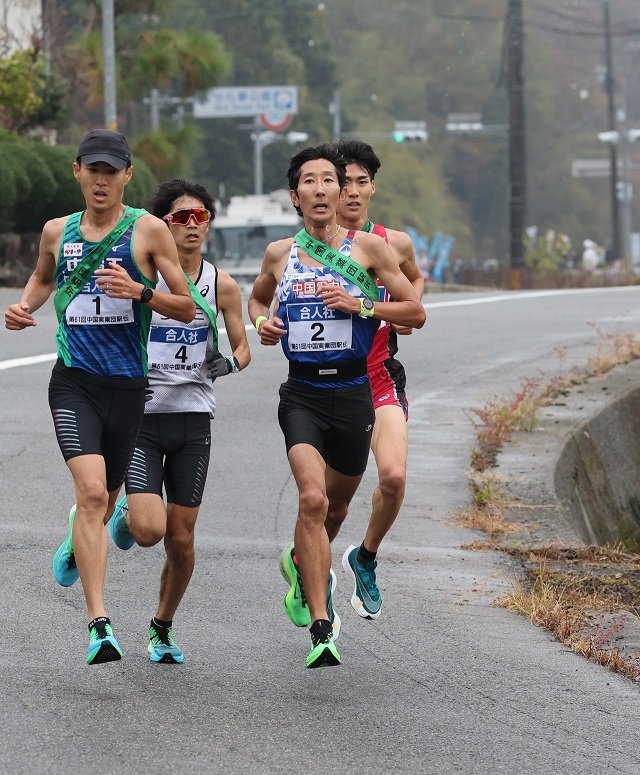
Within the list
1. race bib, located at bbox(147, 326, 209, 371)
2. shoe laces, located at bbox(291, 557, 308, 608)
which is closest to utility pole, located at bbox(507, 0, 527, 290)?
shoe laces, located at bbox(291, 557, 308, 608)

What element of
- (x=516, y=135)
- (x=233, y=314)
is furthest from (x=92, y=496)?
(x=516, y=135)

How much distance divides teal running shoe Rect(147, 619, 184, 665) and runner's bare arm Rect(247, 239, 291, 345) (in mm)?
1227

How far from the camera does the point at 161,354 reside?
7.57m

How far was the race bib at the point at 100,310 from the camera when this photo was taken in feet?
23.3

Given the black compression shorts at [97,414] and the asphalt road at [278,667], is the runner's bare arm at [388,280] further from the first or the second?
the asphalt road at [278,667]

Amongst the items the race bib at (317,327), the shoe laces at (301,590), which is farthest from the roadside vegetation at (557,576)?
the race bib at (317,327)

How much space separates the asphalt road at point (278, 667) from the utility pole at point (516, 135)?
3067 cm

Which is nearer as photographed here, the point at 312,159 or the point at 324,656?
the point at 324,656

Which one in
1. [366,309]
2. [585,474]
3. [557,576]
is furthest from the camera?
[585,474]

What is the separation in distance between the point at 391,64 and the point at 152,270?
119457mm

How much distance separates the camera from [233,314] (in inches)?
309

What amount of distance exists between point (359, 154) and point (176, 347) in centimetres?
170

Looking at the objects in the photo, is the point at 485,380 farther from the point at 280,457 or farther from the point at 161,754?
the point at 161,754

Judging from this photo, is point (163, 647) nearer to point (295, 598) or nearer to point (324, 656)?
point (295, 598)
